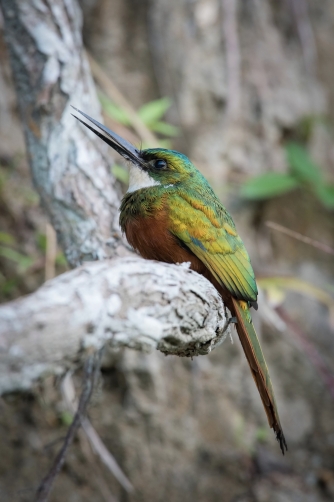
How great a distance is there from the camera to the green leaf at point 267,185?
360 cm

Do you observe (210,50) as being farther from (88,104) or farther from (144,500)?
(144,500)

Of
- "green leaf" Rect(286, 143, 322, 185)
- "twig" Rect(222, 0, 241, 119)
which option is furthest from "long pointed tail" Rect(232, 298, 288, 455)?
"twig" Rect(222, 0, 241, 119)

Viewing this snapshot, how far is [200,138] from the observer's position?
3.97m

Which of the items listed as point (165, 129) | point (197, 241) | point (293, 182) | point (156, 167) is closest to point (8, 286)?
point (156, 167)

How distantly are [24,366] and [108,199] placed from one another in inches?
49.6

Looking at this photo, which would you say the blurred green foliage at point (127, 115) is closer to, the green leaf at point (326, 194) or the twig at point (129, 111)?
the twig at point (129, 111)

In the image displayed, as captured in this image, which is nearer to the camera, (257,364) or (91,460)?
(257,364)

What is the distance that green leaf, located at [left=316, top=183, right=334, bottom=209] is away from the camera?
3.61 m

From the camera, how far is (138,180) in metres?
2.27

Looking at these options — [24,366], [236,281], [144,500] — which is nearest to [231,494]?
[144,500]

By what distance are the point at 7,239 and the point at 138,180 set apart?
1.28 m

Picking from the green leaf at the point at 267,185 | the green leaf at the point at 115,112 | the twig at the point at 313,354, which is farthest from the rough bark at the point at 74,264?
the green leaf at the point at 267,185

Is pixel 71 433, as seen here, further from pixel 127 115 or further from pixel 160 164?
pixel 127 115

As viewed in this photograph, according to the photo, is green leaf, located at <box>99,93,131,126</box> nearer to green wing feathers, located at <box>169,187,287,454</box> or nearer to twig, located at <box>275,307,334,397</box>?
green wing feathers, located at <box>169,187,287,454</box>
